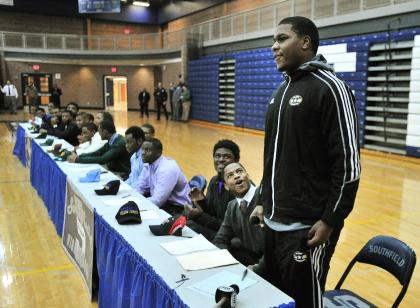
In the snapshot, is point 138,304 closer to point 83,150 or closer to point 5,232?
point 5,232

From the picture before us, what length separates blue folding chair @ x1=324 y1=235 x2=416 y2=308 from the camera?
87.2 inches

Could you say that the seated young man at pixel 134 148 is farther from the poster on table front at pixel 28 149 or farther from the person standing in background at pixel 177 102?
the person standing in background at pixel 177 102

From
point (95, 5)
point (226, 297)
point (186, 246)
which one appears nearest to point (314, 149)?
point (226, 297)

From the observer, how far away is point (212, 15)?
22.5 meters

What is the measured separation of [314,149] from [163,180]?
243cm

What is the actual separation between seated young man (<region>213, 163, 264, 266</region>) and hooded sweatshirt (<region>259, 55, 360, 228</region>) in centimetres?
A: 85

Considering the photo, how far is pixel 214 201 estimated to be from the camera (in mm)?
3820

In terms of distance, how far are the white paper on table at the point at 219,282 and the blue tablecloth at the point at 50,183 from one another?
10.1 feet

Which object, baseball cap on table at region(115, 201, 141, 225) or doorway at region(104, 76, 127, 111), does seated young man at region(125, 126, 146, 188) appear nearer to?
baseball cap on table at region(115, 201, 141, 225)

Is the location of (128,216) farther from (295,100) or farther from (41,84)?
(41,84)

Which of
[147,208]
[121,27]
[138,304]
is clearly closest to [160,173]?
[147,208]

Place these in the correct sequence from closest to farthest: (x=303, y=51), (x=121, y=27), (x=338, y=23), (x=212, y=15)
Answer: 1. (x=303, y=51)
2. (x=338, y=23)
3. (x=212, y=15)
4. (x=121, y=27)

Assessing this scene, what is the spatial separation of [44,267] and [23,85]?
2334 cm

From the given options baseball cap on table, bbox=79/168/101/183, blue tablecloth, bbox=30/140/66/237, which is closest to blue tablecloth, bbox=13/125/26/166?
blue tablecloth, bbox=30/140/66/237
